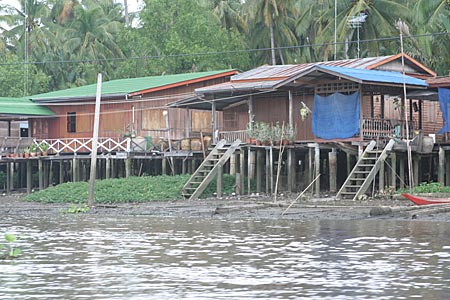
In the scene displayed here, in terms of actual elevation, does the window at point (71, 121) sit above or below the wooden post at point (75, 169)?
above

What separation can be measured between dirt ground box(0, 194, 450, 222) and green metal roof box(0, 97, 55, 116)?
9411 mm

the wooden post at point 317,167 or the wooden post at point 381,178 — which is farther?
the wooden post at point 317,167

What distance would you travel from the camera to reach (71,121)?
160ft

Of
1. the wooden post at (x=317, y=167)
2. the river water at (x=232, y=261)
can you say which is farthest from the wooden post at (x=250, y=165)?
the river water at (x=232, y=261)

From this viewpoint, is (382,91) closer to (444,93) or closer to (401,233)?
(444,93)

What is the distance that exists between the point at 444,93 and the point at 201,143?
408 inches

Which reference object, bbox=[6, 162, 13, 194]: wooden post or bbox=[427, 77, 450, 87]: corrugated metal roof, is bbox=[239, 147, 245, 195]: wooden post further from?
bbox=[6, 162, 13, 194]: wooden post

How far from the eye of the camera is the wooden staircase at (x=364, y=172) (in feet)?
110

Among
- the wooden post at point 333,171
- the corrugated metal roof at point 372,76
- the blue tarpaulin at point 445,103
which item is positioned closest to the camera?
the corrugated metal roof at point 372,76

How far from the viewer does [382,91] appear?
36.7 m

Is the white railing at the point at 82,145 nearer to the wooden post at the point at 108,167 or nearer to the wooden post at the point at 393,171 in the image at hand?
the wooden post at the point at 108,167

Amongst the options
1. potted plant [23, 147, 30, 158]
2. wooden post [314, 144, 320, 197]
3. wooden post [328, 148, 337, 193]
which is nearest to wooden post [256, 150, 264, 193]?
wooden post [314, 144, 320, 197]

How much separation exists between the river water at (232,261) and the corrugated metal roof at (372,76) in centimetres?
707

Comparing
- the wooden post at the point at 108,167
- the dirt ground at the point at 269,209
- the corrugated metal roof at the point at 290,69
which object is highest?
the corrugated metal roof at the point at 290,69
